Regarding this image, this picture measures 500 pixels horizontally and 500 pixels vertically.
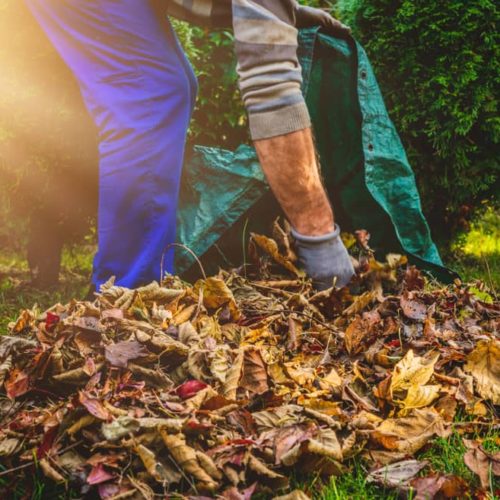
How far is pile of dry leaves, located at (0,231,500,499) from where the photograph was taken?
109cm

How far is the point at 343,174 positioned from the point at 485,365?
1320 mm

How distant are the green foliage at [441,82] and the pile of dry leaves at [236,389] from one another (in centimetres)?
151

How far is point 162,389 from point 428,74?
2.55 meters

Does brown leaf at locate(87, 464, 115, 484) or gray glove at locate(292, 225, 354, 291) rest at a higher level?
brown leaf at locate(87, 464, 115, 484)

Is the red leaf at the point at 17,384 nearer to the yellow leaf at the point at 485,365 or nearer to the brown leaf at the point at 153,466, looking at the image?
the brown leaf at the point at 153,466

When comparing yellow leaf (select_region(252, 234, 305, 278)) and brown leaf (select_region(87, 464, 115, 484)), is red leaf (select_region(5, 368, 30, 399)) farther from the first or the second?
yellow leaf (select_region(252, 234, 305, 278))

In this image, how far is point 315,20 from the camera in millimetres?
2469

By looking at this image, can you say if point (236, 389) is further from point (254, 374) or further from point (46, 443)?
point (46, 443)

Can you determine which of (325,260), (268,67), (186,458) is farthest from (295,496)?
(268,67)

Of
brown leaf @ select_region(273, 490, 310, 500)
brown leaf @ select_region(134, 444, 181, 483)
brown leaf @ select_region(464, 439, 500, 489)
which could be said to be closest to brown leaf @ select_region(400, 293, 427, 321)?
brown leaf @ select_region(464, 439, 500, 489)

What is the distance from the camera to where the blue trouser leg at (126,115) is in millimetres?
1945

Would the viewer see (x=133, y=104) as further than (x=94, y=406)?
Yes

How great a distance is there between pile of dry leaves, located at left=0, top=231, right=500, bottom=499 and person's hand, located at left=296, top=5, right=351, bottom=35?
4.19ft

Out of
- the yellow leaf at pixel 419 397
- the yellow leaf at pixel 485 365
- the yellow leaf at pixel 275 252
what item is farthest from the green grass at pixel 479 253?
the yellow leaf at pixel 419 397
